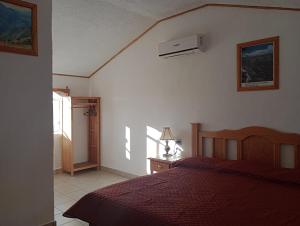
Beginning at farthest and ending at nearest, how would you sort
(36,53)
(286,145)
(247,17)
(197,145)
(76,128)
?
1. (76,128)
2. (197,145)
3. (247,17)
4. (286,145)
5. (36,53)

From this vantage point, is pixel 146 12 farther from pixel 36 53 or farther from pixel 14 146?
pixel 14 146

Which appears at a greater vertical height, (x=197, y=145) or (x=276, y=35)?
(x=276, y=35)

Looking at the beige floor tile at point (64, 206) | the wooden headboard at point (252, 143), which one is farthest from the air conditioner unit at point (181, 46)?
the beige floor tile at point (64, 206)

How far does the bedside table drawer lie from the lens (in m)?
3.58

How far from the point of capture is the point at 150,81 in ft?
13.9

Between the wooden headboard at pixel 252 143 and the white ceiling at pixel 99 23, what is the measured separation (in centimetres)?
137

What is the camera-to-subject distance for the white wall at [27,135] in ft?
7.68

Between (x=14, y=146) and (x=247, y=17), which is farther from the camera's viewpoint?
(x=247, y=17)

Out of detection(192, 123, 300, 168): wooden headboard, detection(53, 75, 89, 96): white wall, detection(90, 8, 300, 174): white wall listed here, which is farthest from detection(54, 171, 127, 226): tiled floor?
detection(192, 123, 300, 168): wooden headboard

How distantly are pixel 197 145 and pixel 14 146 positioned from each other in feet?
7.31

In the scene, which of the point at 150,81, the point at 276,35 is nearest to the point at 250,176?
the point at 276,35

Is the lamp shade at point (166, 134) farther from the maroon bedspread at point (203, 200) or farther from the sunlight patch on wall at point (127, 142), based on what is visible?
the sunlight patch on wall at point (127, 142)

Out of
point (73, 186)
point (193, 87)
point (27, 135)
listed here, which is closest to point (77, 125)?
point (73, 186)

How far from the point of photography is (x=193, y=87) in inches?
145
